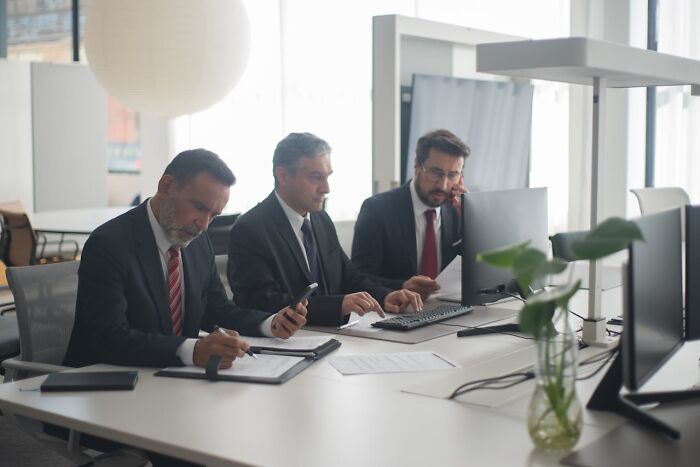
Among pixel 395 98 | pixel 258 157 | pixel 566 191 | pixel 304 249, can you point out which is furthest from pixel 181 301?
pixel 258 157

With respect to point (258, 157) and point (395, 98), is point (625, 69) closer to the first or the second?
point (395, 98)

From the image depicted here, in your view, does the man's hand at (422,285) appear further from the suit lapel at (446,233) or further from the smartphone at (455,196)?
the smartphone at (455,196)

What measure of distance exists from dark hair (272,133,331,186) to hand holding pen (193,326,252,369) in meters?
1.11

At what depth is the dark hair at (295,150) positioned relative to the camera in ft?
10.5

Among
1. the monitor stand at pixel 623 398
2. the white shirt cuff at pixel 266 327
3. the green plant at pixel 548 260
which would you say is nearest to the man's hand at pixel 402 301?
the white shirt cuff at pixel 266 327

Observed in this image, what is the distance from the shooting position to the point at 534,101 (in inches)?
245

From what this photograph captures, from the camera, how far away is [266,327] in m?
2.61

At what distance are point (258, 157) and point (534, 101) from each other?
2.49 meters

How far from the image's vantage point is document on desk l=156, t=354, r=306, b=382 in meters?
2.11

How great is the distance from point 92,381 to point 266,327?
0.65 m

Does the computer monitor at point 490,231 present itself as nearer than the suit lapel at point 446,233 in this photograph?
Yes

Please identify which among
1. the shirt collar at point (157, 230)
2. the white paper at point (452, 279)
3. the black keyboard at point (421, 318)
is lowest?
the black keyboard at point (421, 318)

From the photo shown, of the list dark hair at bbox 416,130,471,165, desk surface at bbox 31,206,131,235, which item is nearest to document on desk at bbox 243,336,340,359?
dark hair at bbox 416,130,471,165

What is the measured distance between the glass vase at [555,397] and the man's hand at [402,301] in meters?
1.41
